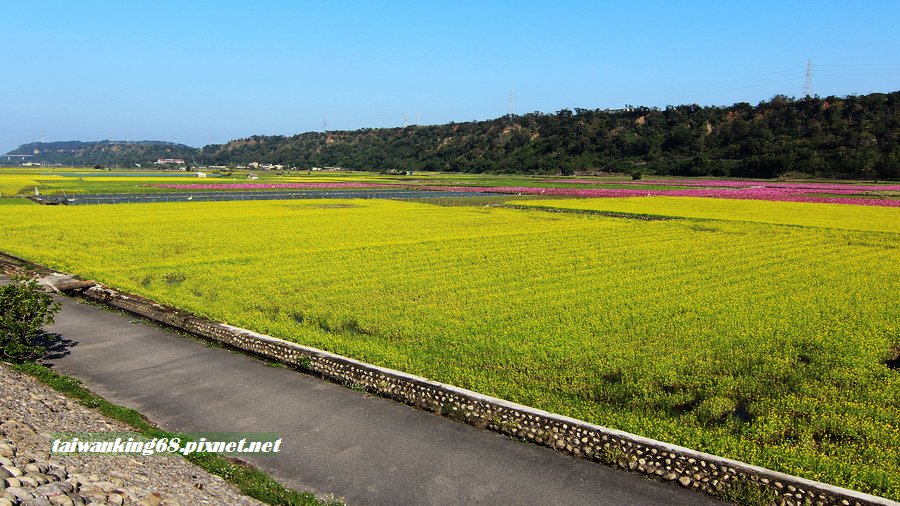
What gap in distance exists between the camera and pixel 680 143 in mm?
108062

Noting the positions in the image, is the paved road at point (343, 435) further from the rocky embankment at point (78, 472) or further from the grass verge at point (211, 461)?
the rocky embankment at point (78, 472)

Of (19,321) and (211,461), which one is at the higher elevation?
(19,321)

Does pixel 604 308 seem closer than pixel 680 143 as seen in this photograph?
Yes

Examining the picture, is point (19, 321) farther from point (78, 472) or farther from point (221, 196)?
point (221, 196)

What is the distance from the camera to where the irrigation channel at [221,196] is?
47969 mm

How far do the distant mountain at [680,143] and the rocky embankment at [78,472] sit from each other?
82.0m

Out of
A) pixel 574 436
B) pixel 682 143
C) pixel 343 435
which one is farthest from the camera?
pixel 682 143

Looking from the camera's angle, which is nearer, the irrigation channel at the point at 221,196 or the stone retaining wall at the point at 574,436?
the stone retaining wall at the point at 574,436

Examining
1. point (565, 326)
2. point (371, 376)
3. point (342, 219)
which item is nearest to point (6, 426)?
point (371, 376)

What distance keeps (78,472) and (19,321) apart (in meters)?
5.73

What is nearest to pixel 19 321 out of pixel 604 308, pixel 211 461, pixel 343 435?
pixel 211 461

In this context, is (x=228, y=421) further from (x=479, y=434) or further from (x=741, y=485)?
(x=741, y=485)

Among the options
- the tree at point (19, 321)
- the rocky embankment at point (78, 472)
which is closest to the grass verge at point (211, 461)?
the rocky embankment at point (78, 472)

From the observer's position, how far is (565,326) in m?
12.9
